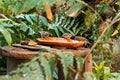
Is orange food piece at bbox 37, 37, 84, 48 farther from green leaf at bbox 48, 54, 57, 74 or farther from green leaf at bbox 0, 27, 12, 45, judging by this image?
green leaf at bbox 48, 54, 57, 74

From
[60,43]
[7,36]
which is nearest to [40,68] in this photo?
[60,43]

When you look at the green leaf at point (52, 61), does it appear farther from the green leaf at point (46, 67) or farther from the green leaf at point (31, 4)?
the green leaf at point (31, 4)

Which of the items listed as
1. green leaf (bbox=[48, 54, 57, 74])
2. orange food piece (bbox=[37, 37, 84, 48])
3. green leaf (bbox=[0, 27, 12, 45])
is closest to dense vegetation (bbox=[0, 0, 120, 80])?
green leaf (bbox=[0, 27, 12, 45])

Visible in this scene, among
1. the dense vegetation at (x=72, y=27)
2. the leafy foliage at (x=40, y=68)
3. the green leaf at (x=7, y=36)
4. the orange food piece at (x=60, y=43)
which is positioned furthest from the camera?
the dense vegetation at (x=72, y=27)

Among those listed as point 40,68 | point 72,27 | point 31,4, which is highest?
point 31,4

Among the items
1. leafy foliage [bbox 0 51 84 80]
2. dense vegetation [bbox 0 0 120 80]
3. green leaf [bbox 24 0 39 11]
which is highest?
green leaf [bbox 24 0 39 11]

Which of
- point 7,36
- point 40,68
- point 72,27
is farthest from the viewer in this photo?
point 72,27

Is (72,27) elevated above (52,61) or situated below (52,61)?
below

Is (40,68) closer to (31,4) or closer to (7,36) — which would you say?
(31,4)

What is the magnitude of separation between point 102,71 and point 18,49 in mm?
1309

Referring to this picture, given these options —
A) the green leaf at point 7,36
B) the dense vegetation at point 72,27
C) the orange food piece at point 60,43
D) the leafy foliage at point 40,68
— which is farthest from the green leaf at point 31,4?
the green leaf at point 7,36

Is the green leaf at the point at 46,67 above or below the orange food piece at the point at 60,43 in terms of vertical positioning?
above

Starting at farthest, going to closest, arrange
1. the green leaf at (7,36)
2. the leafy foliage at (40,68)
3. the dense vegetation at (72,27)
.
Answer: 1. the dense vegetation at (72,27)
2. the green leaf at (7,36)
3. the leafy foliage at (40,68)

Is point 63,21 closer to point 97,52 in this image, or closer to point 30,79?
point 97,52
